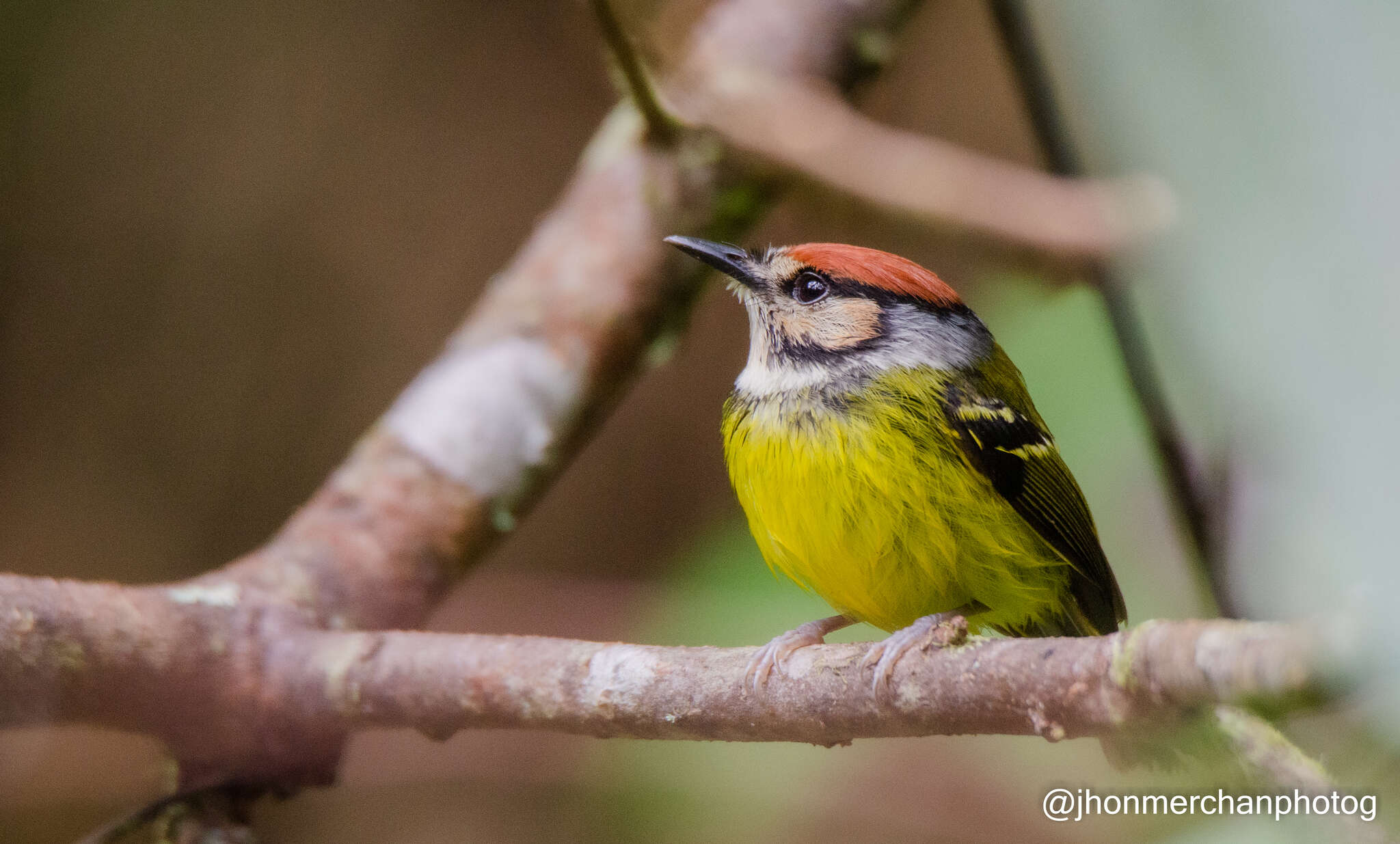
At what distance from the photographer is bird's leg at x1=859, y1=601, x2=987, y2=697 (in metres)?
1.21

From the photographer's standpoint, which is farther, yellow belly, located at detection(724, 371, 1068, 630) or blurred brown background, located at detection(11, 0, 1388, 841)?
blurred brown background, located at detection(11, 0, 1388, 841)

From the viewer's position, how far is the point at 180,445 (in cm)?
250

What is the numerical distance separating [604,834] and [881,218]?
147 centimetres

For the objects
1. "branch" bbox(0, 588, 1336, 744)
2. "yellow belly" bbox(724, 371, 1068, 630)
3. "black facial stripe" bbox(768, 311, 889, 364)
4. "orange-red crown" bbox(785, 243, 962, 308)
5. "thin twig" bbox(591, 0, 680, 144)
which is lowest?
"branch" bbox(0, 588, 1336, 744)

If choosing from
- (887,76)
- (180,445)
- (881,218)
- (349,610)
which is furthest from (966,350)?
(180,445)

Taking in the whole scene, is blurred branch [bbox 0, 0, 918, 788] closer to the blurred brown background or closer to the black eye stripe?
the blurred brown background

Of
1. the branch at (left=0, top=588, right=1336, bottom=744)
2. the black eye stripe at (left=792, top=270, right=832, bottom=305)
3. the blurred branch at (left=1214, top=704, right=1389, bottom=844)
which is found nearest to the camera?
the blurred branch at (left=1214, top=704, right=1389, bottom=844)

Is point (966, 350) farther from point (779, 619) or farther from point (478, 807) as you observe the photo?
point (478, 807)

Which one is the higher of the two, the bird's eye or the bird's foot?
the bird's eye

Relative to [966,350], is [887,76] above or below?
above

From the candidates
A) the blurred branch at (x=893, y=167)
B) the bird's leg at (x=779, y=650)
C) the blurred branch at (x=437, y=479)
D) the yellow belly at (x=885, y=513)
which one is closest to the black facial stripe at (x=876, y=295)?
the yellow belly at (x=885, y=513)

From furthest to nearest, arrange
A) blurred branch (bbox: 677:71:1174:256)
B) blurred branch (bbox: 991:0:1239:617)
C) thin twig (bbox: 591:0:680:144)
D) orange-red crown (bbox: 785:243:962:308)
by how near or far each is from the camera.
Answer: blurred branch (bbox: 677:71:1174:256)
thin twig (bbox: 591:0:680:144)
orange-red crown (bbox: 785:243:962:308)
blurred branch (bbox: 991:0:1239:617)

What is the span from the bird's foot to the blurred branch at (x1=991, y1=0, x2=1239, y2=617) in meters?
0.28

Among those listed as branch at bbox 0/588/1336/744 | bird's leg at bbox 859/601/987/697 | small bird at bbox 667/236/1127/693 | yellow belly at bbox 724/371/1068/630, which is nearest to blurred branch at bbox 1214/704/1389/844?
branch at bbox 0/588/1336/744
